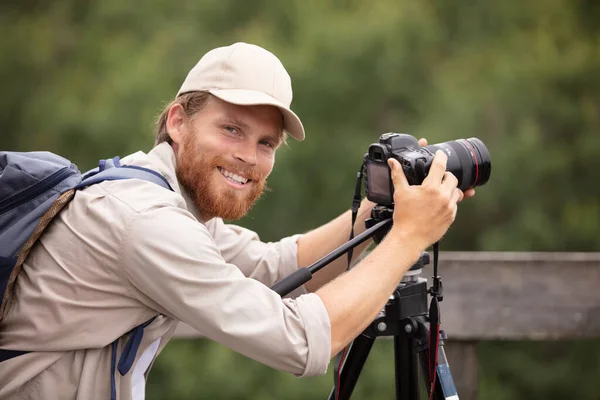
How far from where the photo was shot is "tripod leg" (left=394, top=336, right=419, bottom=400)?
1.92m

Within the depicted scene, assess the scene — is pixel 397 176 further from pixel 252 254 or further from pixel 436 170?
pixel 252 254

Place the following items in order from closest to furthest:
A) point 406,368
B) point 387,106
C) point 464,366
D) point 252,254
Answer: point 406,368 → point 252,254 → point 464,366 → point 387,106

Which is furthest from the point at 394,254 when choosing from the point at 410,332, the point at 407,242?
the point at 410,332

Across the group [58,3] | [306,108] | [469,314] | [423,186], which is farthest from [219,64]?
[58,3]

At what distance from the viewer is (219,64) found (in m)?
1.93

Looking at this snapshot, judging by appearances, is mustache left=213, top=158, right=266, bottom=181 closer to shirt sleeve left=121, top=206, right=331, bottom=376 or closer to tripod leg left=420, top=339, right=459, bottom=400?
shirt sleeve left=121, top=206, right=331, bottom=376

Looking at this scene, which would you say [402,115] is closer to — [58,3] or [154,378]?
[154,378]

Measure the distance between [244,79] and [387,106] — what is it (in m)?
5.59

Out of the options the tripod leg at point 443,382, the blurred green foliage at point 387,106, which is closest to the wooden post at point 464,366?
the tripod leg at point 443,382

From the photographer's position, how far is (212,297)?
1567 mm

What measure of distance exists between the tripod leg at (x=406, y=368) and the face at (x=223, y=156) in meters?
0.54

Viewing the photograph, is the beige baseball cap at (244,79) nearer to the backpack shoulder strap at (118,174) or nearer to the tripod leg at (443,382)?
the backpack shoulder strap at (118,174)

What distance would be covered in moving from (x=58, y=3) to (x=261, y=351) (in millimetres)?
7552

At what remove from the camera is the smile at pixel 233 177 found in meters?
1.92
